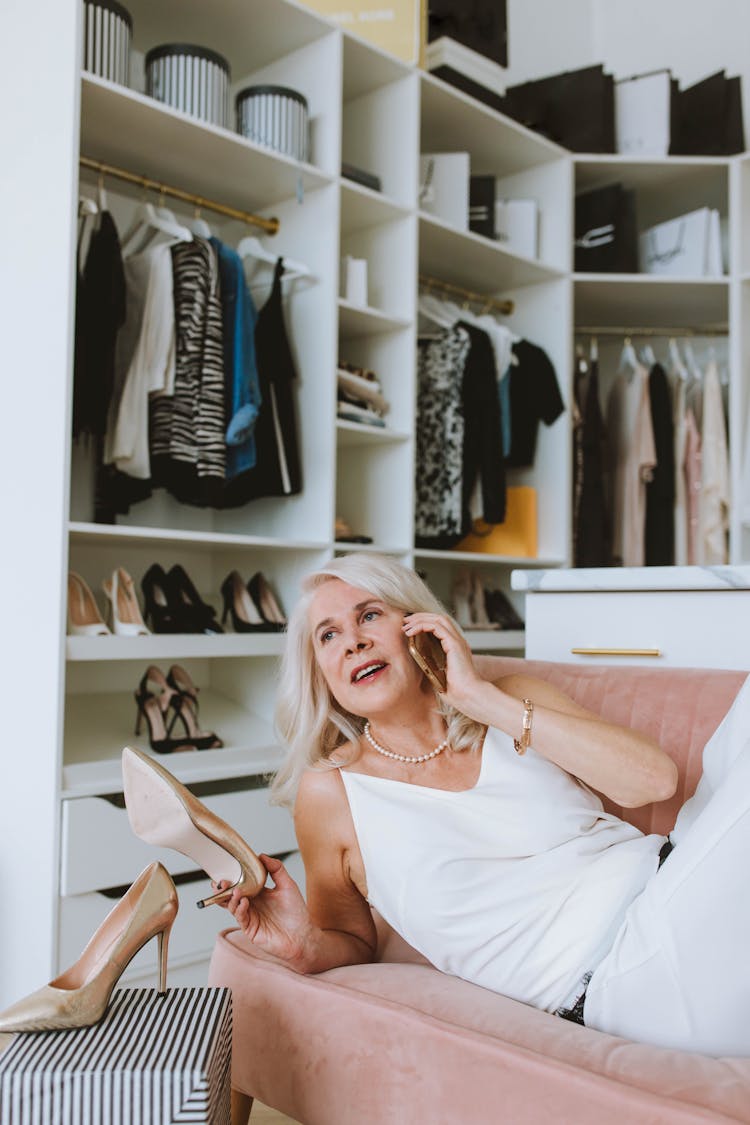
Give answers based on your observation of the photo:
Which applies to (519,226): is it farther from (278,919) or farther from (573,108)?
(278,919)

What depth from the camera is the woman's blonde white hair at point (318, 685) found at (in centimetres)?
149

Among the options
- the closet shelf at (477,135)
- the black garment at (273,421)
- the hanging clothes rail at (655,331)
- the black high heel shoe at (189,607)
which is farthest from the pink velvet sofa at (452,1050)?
the hanging clothes rail at (655,331)

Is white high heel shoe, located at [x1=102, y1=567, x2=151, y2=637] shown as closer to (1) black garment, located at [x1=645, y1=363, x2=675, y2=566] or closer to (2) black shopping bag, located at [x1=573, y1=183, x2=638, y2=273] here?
(1) black garment, located at [x1=645, y1=363, x2=675, y2=566]

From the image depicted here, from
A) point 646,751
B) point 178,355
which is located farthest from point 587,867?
point 178,355

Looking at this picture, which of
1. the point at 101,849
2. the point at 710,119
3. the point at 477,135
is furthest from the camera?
the point at 710,119

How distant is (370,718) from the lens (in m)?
1.47

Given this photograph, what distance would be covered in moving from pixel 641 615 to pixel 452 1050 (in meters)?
0.97

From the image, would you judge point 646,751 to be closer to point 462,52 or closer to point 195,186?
point 195,186

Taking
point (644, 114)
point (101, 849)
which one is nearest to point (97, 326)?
point (101, 849)

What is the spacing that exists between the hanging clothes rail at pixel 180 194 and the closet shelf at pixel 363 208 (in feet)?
0.79

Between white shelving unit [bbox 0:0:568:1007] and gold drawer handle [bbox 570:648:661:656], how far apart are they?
1.08m

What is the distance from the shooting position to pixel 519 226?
12.3ft

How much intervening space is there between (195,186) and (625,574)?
1915mm

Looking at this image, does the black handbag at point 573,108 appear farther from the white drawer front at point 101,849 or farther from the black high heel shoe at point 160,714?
the white drawer front at point 101,849
